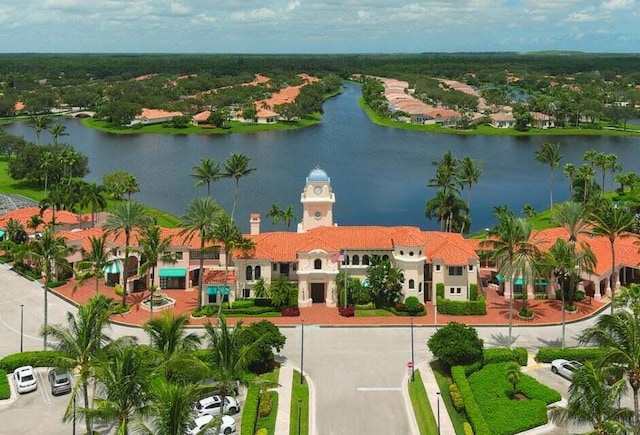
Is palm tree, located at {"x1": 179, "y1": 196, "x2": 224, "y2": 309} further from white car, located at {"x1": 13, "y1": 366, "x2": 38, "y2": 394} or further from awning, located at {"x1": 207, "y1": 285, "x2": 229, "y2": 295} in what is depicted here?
white car, located at {"x1": 13, "y1": 366, "x2": 38, "y2": 394}

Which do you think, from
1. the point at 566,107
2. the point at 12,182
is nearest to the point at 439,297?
the point at 12,182

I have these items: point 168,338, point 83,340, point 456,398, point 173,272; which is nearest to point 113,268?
point 173,272

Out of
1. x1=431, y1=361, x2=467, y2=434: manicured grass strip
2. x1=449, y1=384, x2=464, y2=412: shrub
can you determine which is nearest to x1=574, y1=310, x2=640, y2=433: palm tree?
x1=431, y1=361, x2=467, y2=434: manicured grass strip

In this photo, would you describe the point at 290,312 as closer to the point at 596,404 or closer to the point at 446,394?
the point at 446,394

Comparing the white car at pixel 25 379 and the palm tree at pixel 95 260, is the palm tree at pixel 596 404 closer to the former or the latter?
the white car at pixel 25 379

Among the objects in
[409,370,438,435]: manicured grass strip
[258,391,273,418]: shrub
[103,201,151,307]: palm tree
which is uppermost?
[103,201,151,307]: palm tree

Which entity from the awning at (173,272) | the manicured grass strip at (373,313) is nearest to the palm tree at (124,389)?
the manicured grass strip at (373,313)
